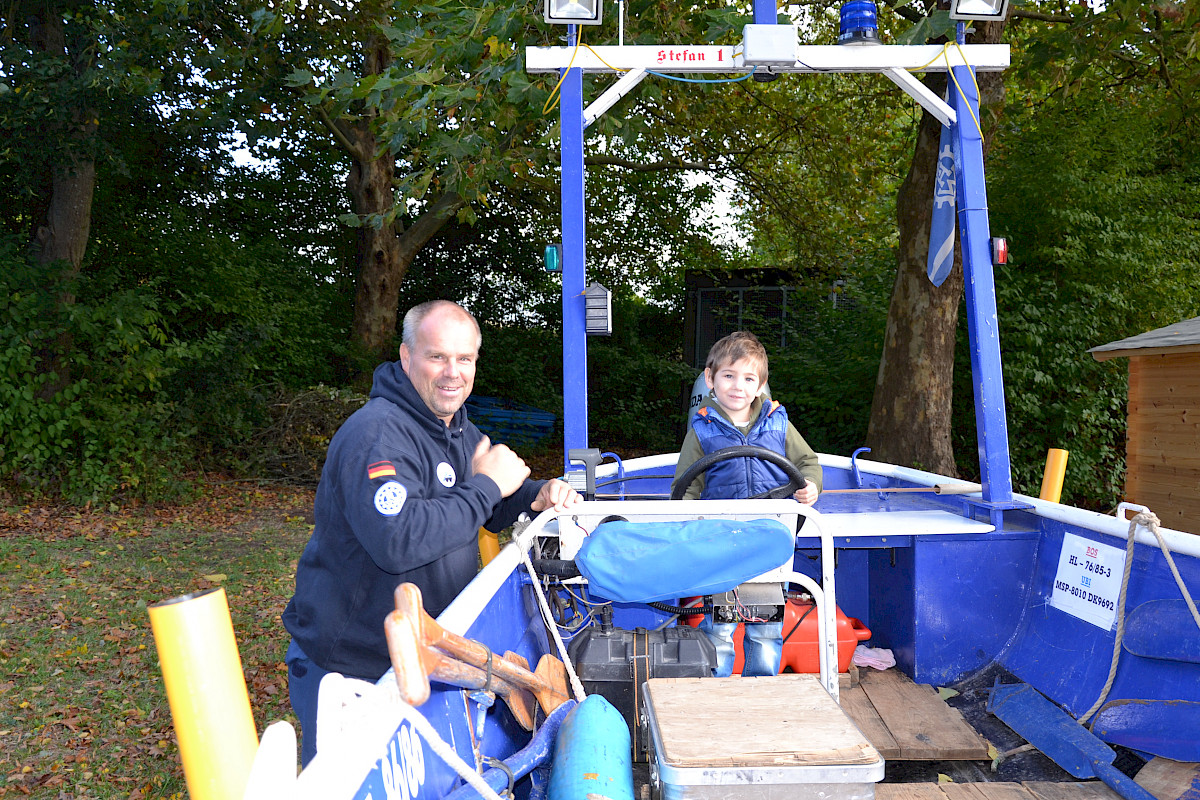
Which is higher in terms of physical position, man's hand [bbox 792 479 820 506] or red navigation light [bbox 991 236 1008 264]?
red navigation light [bbox 991 236 1008 264]

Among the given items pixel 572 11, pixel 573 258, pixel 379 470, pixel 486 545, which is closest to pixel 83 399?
pixel 573 258

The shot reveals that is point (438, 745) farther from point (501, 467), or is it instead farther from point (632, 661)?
point (632, 661)

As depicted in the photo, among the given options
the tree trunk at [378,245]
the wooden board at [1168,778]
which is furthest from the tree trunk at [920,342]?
the tree trunk at [378,245]

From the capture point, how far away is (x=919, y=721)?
10.3ft

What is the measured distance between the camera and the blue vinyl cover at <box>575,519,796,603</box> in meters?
2.72

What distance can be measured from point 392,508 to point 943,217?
3061mm

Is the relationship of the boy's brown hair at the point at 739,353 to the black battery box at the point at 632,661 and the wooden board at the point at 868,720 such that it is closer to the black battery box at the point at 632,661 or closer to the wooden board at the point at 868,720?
the black battery box at the point at 632,661

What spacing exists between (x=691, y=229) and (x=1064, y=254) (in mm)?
8267

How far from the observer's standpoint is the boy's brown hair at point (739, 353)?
3.51 meters

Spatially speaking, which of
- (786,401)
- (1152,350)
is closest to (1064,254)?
(1152,350)

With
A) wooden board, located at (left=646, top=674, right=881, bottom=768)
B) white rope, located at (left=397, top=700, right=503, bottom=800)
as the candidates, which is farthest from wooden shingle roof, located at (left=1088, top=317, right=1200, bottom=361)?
white rope, located at (left=397, top=700, right=503, bottom=800)

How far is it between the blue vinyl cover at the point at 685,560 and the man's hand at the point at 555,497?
210 mm

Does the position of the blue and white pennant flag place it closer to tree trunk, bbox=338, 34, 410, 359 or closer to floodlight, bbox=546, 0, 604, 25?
floodlight, bbox=546, 0, 604, 25

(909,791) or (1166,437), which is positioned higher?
(1166,437)
